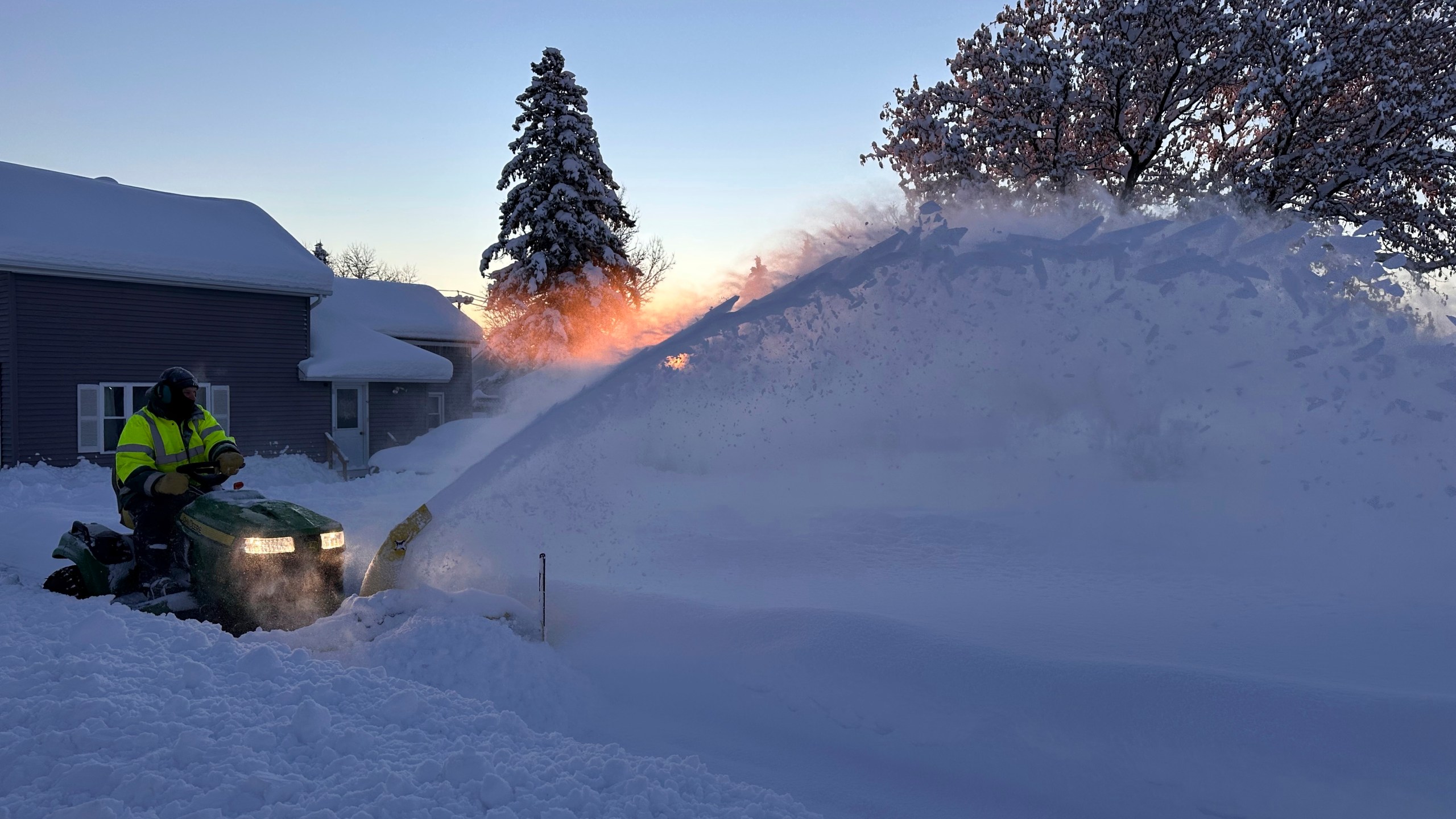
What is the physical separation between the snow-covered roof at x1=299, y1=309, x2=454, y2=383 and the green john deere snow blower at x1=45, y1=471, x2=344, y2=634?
48.6ft

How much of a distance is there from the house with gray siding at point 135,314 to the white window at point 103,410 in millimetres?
23

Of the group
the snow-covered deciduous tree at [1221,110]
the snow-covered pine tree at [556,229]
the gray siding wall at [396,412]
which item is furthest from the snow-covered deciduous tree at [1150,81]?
the gray siding wall at [396,412]

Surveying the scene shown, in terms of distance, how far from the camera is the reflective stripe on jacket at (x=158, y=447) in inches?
224

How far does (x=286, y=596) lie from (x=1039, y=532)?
280 inches

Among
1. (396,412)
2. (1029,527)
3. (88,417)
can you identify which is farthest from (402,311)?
(1029,527)

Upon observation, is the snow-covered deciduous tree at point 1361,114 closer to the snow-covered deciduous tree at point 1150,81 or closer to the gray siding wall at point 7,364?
the snow-covered deciduous tree at point 1150,81

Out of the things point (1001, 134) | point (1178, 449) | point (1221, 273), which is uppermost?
point (1001, 134)

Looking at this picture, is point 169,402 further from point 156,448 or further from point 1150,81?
point 1150,81

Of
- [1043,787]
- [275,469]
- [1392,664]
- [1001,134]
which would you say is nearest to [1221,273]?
[1392,664]

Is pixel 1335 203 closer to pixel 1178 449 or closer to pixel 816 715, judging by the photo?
pixel 1178 449

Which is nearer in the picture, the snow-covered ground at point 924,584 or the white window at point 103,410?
the snow-covered ground at point 924,584

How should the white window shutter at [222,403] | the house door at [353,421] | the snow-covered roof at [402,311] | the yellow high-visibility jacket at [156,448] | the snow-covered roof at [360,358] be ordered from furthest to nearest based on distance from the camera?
the snow-covered roof at [402,311] < the house door at [353,421] < the snow-covered roof at [360,358] < the white window shutter at [222,403] < the yellow high-visibility jacket at [156,448]

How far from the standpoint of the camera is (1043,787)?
405 centimetres

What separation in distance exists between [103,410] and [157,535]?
14077 millimetres
